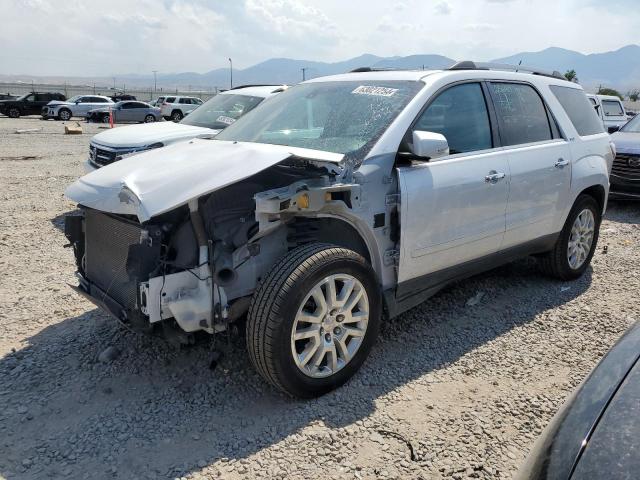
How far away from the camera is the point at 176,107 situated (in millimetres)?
32062

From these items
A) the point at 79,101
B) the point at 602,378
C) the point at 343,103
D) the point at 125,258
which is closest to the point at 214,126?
the point at 343,103

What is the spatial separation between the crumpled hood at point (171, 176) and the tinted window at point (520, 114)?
171cm

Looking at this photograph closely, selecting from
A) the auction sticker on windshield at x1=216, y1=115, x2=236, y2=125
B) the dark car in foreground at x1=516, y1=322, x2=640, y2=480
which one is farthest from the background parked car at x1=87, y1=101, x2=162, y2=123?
the dark car in foreground at x1=516, y1=322, x2=640, y2=480

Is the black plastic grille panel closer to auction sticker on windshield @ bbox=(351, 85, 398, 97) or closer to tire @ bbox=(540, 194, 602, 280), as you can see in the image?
auction sticker on windshield @ bbox=(351, 85, 398, 97)

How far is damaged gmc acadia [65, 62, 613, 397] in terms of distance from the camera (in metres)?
2.90

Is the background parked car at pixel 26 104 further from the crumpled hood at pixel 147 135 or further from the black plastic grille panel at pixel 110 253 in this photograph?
the black plastic grille panel at pixel 110 253

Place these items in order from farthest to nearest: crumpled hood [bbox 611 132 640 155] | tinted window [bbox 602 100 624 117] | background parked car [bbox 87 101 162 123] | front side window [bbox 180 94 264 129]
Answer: background parked car [bbox 87 101 162 123]
tinted window [bbox 602 100 624 117]
crumpled hood [bbox 611 132 640 155]
front side window [bbox 180 94 264 129]

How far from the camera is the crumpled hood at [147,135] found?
7.50 meters

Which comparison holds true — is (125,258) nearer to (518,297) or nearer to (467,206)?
(467,206)

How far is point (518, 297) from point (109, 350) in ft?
11.3

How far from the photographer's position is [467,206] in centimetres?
375

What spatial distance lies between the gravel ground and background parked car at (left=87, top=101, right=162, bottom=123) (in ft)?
95.2

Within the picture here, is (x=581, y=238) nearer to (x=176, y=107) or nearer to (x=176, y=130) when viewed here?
(x=176, y=130)

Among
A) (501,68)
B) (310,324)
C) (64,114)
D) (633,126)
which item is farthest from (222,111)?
(64,114)
